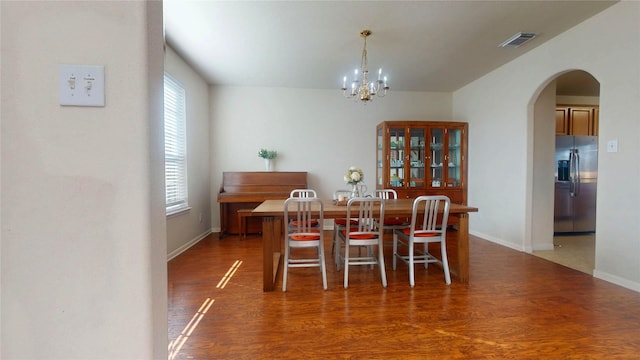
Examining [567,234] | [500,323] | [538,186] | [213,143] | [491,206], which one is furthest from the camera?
[213,143]

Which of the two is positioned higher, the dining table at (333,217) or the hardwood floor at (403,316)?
the dining table at (333,217)

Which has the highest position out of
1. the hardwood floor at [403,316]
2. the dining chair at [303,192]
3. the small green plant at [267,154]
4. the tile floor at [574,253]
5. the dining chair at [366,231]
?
the small green plant at [267,154]

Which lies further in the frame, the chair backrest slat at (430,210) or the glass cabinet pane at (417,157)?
the glass cabinet pane at (417,157)

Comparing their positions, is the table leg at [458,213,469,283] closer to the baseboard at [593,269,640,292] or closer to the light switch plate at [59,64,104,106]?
the baseboard at [593,269,640,292]

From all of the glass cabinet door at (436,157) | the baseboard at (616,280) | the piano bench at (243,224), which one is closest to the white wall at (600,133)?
the baseboard at (616,280)

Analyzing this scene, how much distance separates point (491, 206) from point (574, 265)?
1240 mm

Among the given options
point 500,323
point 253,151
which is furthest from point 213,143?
point 500,323

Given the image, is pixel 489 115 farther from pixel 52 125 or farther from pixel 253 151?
pixel 52 125

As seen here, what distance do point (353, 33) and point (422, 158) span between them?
2.48 meters

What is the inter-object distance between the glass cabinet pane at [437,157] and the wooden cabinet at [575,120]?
5.87 feet

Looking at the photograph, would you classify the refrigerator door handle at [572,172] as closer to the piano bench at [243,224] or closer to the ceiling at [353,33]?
the ceiling at [353,33]

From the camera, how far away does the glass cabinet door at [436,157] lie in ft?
14.4

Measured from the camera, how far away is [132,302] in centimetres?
76

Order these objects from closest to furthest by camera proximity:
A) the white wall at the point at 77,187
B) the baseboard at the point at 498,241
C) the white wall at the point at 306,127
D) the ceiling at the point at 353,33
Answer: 1. the white wall at the point at 77,187
2. the ceiling at the point at 353,33
3. the baseboard at the point at 498,241
4. the white wall at the point at 306,127
